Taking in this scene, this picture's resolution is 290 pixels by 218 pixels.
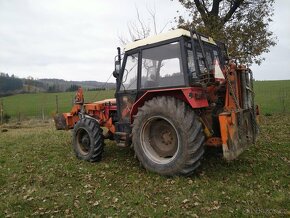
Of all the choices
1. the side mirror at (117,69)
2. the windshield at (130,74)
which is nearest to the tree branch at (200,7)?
the side mirror at (117,69)

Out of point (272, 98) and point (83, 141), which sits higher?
point (272, 98)

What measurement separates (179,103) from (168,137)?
90cm

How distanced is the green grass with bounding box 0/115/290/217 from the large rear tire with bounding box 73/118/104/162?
252 mm

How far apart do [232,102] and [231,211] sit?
2.54 m

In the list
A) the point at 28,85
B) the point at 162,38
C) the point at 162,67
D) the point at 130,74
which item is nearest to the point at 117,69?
the point at 130,74

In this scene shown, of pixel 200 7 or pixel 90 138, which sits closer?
pixel 90 138

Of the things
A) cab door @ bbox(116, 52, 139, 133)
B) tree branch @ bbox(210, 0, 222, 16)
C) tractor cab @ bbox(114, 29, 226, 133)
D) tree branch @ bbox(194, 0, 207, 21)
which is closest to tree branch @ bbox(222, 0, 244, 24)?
tree branch @ bbox(210, 0, 222, 16)

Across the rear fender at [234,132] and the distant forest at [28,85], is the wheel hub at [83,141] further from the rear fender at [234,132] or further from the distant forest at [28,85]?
the distant forest at [28,85]

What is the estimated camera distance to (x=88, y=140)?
27.9 feet

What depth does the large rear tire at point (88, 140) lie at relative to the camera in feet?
26.9

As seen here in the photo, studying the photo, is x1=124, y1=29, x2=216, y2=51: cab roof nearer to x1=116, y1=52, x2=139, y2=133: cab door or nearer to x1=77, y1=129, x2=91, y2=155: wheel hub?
x1=116, y1=52, x2=139, y2=133: cab door

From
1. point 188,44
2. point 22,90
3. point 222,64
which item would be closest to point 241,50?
point 222,64

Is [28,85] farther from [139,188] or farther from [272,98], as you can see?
[139,188]

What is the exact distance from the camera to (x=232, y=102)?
6.83 meters
